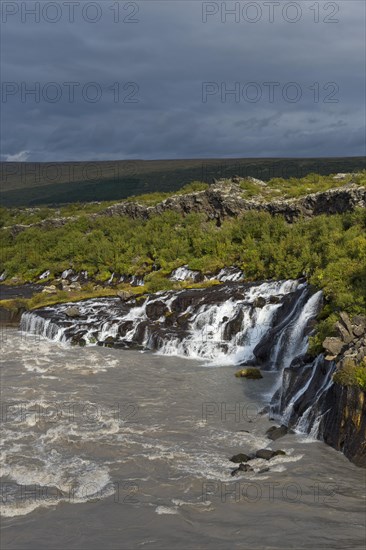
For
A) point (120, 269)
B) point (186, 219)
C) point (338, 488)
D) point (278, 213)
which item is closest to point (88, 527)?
point (338, 488)

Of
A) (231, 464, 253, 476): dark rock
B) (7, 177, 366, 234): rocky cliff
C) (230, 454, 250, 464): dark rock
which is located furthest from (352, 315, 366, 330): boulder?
(7, 177, 366, 234): rocky cliff

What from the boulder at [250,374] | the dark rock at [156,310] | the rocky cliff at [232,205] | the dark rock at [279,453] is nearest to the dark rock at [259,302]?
the dark rock at [156,310]

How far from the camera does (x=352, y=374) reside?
19.5m

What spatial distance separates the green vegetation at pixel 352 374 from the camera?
19.0 metres

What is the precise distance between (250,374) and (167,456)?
10.9 meters

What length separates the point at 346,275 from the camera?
31.1m

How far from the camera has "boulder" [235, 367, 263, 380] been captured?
97.6 ft

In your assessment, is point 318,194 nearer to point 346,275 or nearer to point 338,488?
point 346,275

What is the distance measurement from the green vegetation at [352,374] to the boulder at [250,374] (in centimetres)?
988

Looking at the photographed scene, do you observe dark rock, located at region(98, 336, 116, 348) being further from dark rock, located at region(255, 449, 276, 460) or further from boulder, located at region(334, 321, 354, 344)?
dark rock, located at region(255, 449, 276, 460)

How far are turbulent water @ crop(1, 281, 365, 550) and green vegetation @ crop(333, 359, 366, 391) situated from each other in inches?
87.0

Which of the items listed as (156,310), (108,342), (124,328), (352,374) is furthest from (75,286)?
(352,374)

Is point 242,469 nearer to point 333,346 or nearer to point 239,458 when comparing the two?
point 239,458

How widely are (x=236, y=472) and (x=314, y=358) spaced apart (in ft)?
27.6
